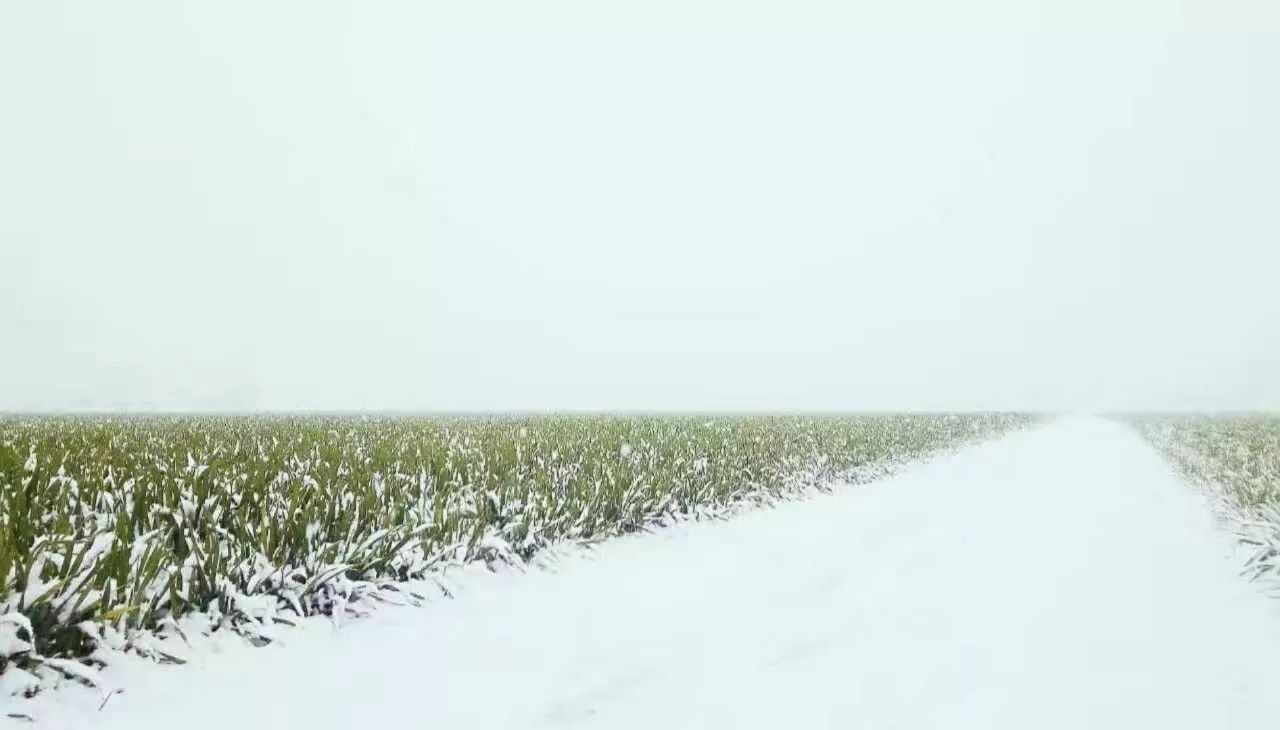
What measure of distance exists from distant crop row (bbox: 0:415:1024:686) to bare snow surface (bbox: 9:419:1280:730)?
0.30 meters

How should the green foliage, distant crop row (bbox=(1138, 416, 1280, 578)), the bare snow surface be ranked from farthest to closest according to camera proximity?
distant crop row (bbox=(1138, 416, 1280, 578)) → the green foliage → the bare snow surface

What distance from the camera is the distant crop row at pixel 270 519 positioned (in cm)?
301

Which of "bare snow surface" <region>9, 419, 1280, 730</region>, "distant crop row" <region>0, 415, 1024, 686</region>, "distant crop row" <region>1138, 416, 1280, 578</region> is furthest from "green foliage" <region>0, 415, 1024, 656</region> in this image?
"distant crop row" <region>1138, 416, 1280, 578</region>

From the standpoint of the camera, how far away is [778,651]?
12.3 feet

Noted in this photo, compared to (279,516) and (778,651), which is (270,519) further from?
(778,651)

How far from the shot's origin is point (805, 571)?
5.66 metres

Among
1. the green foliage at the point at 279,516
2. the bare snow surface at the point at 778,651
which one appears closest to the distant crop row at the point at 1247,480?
the bare snow surface at the point at 778,651

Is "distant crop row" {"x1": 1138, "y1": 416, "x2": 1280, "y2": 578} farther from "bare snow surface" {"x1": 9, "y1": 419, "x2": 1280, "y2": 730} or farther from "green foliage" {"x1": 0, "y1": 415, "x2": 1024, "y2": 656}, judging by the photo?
"green foliage" {"x1": 0, "y1": 415, "x2": 1024, "y2": 656}

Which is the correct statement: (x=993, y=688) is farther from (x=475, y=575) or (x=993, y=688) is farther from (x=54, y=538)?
(x=54, y=538)

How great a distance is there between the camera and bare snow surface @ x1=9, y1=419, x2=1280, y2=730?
2932 mm

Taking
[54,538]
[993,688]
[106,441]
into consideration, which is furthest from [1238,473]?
[106,441]

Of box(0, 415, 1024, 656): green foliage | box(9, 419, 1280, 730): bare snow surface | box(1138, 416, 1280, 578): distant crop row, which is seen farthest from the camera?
box(1138, 416, 1280, 578): distant crop row

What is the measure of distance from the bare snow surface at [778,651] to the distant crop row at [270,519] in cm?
30

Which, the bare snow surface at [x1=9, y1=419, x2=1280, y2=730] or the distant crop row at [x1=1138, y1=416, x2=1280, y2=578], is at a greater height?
the distant crop row at [x1=1138, y1=416, x2=1280, y2=578]
